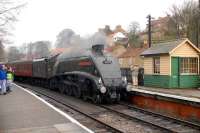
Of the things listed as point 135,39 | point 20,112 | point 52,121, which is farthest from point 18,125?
point 135,39

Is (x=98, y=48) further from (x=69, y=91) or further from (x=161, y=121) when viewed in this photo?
(x=161, y=121)

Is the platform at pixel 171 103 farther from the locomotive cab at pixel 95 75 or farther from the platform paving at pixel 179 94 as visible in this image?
the locomotive cab at pixel 95 75

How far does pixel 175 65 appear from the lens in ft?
86.7

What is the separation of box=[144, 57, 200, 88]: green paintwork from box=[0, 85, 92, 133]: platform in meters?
11.9

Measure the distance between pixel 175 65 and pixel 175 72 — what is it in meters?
0.50

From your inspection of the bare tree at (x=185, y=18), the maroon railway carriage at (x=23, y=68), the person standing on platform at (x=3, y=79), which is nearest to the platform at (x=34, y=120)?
the person standing on platform at (x=3, y=79)

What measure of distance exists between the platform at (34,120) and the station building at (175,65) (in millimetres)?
11876

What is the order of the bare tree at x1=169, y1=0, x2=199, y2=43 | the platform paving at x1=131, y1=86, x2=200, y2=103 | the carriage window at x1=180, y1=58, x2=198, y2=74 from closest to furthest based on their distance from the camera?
the platform paving at x1=131, y1=86, x2=200, y2=103, the carriage window at x1=180, y1=58, x2=198, y2=74, the bare tree at x1=169, y1=0, x2=199, y2=43

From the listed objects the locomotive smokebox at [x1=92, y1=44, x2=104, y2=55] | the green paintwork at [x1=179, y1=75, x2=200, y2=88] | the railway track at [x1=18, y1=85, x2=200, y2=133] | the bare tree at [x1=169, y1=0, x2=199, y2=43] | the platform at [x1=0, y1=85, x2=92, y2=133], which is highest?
the bare tree at [x1=169, y1=0, x2=199, y2=43]

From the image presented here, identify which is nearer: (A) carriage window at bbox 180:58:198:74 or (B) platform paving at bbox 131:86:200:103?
(B) platform paving at bbox 131:86:200:103

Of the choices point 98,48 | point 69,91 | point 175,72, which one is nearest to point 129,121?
point 98,48

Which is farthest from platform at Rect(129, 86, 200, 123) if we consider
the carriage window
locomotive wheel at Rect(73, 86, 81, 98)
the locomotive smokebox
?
the carriage window

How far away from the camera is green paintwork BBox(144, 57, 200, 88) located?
2627 centimetres

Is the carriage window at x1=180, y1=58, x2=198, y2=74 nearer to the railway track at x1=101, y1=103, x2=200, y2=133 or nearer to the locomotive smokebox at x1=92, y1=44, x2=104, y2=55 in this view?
the locomotive smokebox at x1=92, y1=44, x2=104, y2=55
